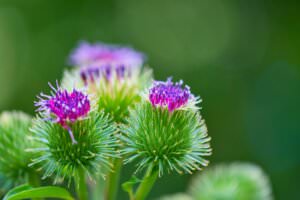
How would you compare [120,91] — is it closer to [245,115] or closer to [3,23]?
[245,115]

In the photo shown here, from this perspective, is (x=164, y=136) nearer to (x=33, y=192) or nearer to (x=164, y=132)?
(x=164, y=132)

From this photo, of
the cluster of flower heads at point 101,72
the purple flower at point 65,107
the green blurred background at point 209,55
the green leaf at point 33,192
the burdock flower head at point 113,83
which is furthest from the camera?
the green blurred background at point 209,55

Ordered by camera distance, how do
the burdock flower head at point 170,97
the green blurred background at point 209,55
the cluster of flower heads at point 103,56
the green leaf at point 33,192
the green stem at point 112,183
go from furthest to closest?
the green blurred background at point 209,55, the cluster of flower heads at point 103,56, the green stem at point 112,183, the burdock flower head at point 170,97, the green leaf at point 33,192

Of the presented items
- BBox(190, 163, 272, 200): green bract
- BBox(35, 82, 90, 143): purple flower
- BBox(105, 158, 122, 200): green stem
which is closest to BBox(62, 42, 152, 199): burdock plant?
BBox(105, 158, 122, 200): green stem

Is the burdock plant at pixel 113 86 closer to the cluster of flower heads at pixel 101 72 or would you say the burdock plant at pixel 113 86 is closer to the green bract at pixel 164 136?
the cluster of flower heads at pixel 101 72

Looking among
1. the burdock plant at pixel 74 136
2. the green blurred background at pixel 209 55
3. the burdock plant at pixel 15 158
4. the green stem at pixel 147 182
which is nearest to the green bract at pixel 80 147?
the burdock plant at pixel 74 136

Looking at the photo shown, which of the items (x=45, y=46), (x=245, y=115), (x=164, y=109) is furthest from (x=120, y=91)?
(x=45, y=46)

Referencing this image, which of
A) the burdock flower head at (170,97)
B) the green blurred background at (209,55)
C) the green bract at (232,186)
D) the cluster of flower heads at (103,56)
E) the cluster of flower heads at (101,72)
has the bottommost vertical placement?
the green bract at (232,186)

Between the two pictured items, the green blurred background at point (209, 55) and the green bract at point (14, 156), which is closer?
the green bract at point (14, 156)

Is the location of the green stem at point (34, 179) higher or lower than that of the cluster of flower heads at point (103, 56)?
lower
